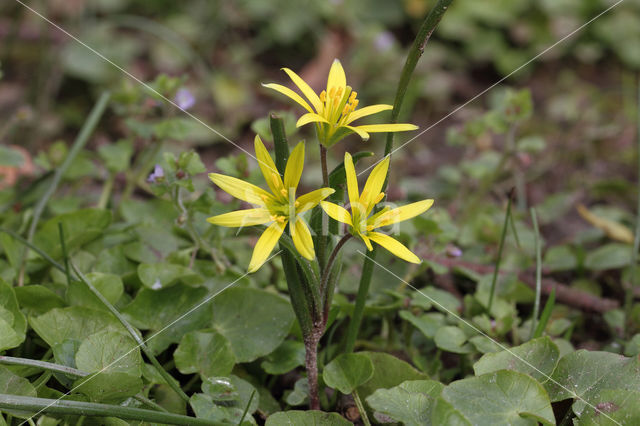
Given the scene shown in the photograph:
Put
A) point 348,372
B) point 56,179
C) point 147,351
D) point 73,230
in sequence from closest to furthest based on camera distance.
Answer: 1. point 147,351
2. point 348,372
3. point 73,230
4. point 56,179

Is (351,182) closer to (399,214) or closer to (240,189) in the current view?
(399,214)

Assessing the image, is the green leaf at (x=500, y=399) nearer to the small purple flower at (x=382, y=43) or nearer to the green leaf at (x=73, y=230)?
the green leaf at (x=73, y=230)

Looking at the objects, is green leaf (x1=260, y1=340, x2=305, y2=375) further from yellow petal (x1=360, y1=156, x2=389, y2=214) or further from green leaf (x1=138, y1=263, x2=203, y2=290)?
yellow petal (x1=360, y1=156, x2=389, y2=214)

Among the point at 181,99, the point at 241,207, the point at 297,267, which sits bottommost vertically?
the point at 241,207

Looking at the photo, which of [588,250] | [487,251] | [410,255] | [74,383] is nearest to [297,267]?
[410,255]

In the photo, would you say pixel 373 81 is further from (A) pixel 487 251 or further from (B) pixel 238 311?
(B) pixel 238 311

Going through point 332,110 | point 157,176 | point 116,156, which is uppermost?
point 332,110

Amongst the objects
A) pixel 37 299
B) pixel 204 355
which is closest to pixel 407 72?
pixel 204 355
